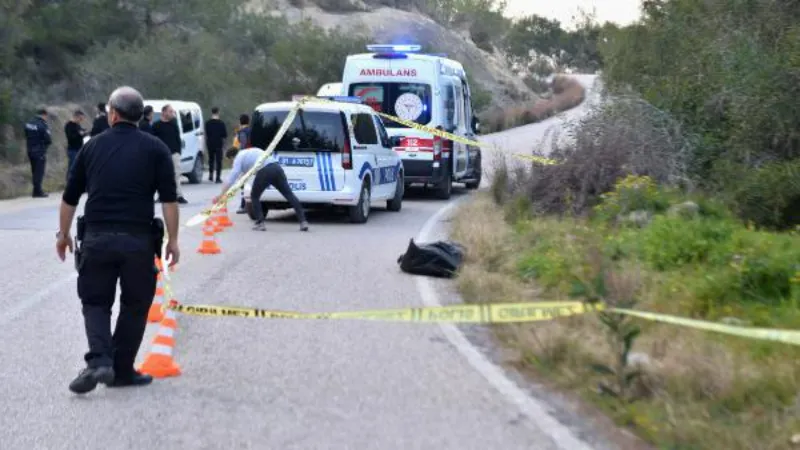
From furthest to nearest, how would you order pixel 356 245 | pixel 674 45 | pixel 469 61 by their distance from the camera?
pixel 469 61 → pixel 674 45 → pixel 356 245

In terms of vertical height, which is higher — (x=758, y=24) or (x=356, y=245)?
(x=758, y=24)

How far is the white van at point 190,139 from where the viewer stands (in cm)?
2892

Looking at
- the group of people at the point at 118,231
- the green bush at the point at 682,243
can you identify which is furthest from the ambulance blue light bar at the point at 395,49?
the group of people at the point at 118,231

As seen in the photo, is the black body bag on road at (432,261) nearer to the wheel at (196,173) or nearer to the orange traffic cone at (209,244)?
the orange traffic cone at (209,244)

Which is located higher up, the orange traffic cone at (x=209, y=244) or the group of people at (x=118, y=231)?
the group of people at (x=118, y=231)

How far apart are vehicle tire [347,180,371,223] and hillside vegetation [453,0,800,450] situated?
1621 millimetres

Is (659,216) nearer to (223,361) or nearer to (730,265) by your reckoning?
(730,265)

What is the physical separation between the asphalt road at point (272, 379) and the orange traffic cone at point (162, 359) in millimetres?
112

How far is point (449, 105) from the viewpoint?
24.9 meters

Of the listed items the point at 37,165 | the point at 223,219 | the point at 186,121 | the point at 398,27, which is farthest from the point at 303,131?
the point at 398,27

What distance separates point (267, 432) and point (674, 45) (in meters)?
19.5

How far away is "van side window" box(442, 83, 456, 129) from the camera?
24.5 metres

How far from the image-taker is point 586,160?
1717cm

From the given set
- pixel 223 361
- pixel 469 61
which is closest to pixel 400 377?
pixel 223 361
